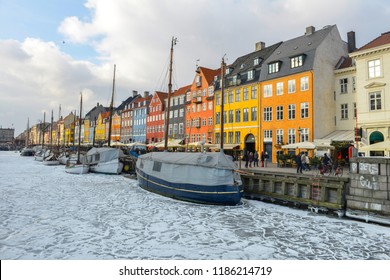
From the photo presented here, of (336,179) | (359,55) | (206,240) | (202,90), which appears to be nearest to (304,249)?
(206,240)

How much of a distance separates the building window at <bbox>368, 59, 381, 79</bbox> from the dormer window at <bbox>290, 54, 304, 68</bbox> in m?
8.86

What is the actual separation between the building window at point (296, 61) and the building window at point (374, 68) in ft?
29.1

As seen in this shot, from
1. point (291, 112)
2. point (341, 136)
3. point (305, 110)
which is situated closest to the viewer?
point (341, 136)

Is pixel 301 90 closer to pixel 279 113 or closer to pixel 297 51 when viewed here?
pixel 279 113

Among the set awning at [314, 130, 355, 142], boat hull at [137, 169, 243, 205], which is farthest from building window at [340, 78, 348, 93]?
boat hull at [137, 169, 243, 205]

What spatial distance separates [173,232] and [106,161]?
86.2 ft

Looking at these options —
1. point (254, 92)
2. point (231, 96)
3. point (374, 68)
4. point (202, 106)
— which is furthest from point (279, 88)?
point (202, 106)

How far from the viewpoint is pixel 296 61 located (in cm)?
3578

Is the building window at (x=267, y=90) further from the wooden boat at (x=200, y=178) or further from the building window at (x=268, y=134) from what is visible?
the wooden boat at (x=200, y=178)

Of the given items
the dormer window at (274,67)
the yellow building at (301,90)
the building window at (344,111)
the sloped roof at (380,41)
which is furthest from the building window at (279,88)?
the sloped roof at (380,41)

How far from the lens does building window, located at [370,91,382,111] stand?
87.6ft

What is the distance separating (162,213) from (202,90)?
37.1 metres

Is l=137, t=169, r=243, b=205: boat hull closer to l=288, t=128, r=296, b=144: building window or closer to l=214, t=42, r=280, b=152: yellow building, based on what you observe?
l=288, t=128, r=296, b=144: building window

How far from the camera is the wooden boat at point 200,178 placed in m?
17.9
